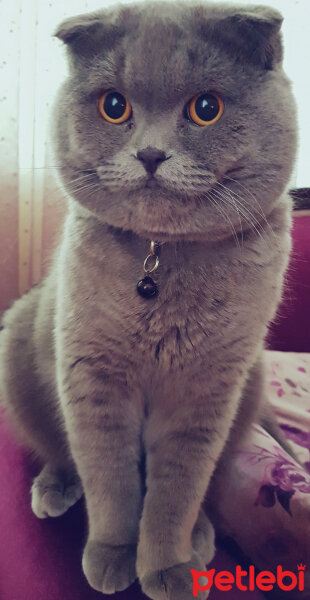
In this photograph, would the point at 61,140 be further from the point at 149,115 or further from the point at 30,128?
the point at 30,128

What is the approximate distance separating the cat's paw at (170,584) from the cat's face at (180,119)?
44 cm

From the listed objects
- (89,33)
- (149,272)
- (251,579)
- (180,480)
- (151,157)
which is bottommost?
(251,579)

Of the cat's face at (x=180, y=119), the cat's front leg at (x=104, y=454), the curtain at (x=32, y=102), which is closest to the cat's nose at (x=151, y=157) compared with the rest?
the cat's face at (x=180, y=119)

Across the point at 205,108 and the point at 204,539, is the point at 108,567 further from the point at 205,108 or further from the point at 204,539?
the point at 205,108

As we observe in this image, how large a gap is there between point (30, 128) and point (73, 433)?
1.30 meters

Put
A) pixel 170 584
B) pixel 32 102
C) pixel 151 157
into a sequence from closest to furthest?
pixel 151 157, pixel 170 584, pixel 32 102

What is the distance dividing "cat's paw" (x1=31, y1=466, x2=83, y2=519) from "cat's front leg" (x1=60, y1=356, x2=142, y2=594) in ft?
0.24

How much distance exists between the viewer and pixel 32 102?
1.62 meters

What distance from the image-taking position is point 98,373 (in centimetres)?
63

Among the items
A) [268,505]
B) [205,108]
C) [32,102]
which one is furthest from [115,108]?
[32,102]

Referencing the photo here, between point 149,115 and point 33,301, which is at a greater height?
point 149,115

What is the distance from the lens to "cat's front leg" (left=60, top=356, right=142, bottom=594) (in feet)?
2.06

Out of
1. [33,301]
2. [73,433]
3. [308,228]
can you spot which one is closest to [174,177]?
[73,433]

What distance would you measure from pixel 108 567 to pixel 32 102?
4.89 ft
